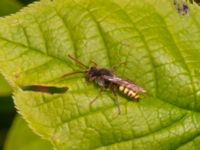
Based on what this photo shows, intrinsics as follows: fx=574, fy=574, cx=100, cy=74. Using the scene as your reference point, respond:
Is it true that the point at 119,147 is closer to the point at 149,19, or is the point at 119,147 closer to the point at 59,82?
the point at 59,82

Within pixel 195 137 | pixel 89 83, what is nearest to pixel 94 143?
pixel 89 83

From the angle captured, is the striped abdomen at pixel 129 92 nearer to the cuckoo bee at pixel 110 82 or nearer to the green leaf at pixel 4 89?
the cuckoo bee at pixel 110 82

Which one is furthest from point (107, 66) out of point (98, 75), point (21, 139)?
point (21, 139)

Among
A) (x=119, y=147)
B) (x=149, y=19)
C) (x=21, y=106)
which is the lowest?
(x=119, y=147)

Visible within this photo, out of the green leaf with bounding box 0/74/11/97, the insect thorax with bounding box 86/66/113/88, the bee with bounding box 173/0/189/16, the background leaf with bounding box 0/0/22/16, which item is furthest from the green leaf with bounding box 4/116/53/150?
the bee with bounding box 173/0/189/16

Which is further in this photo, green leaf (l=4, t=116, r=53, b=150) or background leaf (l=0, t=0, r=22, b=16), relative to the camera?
background leaf (l=0, t=0, r=22, b=16)

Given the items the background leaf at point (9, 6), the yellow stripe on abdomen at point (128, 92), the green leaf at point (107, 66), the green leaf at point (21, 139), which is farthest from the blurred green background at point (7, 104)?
the yellow stripe on abdomen at point (128, 92)

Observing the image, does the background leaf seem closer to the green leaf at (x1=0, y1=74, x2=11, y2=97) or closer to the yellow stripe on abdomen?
the green leaf at (x1=0, y1=74, x2=11, y2=97)
